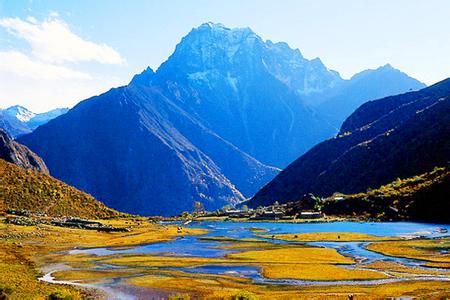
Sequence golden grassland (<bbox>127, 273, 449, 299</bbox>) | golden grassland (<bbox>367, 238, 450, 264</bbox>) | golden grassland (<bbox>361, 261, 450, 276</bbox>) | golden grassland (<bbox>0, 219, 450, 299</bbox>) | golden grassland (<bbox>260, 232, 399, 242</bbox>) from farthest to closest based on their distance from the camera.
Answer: golden grassland (<bbox>260, 232, 399, 242</bbox>)
golden grassland (<bbox>367, 238, 450, 264</bbox>)
golden grassland (<bbox>361, 261, 450, 276</bbox>)
golden grassland (<bbox>0, 219, 450, 299</bbox>)
golden grassland (<bbox>127, 273, 449, 299</bbox>)

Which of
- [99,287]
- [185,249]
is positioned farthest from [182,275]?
[185,249]

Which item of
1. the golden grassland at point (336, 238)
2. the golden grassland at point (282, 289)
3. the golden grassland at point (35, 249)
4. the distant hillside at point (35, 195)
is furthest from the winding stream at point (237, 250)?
the distant hillside at point (35, 195)

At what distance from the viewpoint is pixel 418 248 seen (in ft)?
330

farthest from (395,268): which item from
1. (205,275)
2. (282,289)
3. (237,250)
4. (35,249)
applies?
(35,249)

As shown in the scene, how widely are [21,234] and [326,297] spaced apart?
9024 centimetres

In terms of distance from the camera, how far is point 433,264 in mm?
77500

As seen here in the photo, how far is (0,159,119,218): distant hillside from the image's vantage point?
167 meters

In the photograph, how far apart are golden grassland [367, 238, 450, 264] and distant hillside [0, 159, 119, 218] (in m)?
118

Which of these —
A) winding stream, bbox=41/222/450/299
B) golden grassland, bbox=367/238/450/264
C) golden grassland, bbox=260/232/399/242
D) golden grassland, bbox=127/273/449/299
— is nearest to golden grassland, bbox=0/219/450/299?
golden grassland, bbox=127/273/449/299

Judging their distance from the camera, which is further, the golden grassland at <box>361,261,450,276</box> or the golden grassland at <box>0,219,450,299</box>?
the golden grassland at <box>361,261,450,276</box>

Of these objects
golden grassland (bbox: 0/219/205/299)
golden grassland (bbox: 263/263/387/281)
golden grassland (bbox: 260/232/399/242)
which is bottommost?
golden grassland (bbox: 260/232/399/242)

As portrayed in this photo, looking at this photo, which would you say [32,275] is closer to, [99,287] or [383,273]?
[99,287]

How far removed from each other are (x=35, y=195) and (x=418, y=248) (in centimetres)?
13531

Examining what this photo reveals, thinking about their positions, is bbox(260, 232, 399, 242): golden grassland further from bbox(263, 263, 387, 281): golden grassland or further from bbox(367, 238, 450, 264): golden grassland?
bbox(263, 263, 387, 281): golden grassland
